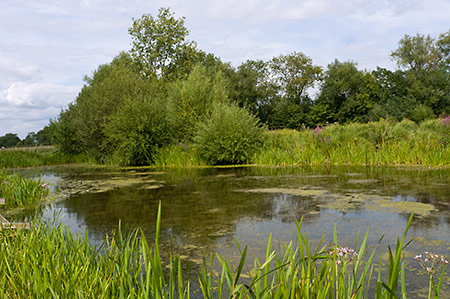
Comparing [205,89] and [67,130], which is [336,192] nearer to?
[205,89]

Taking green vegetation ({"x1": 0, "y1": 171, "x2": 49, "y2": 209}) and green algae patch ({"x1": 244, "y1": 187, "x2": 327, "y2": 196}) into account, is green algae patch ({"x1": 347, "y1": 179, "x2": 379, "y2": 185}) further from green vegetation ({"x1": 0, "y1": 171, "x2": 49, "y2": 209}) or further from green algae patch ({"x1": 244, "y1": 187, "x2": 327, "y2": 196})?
green vegetation ({"x1": 0, "y1": 171, "x2": 49, "y2": 209})

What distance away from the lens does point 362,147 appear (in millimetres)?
12688

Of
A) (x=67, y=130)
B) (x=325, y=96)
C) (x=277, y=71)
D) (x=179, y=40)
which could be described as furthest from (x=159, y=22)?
(x=325, y=96)

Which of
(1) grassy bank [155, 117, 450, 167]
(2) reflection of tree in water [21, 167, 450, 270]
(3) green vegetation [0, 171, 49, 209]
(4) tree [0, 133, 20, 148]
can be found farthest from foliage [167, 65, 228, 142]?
(4) tree [0, 133, 20, 148]

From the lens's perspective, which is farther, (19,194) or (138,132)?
(138,132)

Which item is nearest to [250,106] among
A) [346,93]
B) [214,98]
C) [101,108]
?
[214,98]

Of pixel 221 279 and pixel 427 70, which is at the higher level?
pixel 427 70

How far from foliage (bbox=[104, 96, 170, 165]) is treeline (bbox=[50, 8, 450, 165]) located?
0.04 m

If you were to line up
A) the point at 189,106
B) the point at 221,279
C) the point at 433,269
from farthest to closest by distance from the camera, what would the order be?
the point at 189,106, the point at 433,269, the point at 221,279

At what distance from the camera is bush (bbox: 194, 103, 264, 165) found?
1421cm

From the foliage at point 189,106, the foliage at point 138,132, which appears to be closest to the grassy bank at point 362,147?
the foliage at point 138,132

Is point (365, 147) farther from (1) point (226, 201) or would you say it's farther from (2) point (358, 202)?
(1) point (226, 201)

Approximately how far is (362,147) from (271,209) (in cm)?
751

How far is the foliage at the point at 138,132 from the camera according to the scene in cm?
1631
